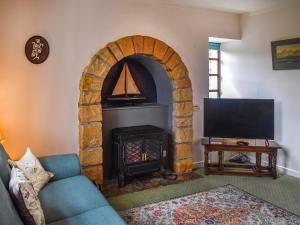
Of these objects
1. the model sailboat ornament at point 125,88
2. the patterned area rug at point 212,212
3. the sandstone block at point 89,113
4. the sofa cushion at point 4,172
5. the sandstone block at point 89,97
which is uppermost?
the model sailboat ornament at point 125,88

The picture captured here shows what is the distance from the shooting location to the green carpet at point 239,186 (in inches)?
125

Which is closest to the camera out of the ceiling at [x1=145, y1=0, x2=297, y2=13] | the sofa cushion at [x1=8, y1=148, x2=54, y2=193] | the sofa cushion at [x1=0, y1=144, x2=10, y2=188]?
the sofa cushion at [x1=0, y1=144, x2=10, y2=188]

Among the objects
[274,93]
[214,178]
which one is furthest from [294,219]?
[274,93]

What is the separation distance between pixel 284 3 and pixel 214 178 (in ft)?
8.66

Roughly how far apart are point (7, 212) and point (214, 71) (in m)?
4.33

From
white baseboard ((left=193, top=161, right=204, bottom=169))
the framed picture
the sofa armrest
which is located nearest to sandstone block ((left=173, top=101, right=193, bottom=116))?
white baseboard ((left=193, top=161, right=204, bottom=169))

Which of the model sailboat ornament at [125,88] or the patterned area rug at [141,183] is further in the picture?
the model sailboat ornament at [125,88]

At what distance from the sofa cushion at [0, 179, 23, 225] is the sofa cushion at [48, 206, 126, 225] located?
415 millimetres

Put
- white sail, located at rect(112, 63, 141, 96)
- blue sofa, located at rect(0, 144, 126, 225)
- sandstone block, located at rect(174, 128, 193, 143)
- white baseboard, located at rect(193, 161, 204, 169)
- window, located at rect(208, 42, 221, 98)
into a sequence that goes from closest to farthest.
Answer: blue sofa, located at rect(0, 144, 126, 225)
white sail, located at rect(112, 63, 141, 96)
sandstone block, located at rect(174, 128, 193, 143)
white baseboard, located at rect(193, 161, 204, 169)
window, located at rect(208, 42, 221, 98)

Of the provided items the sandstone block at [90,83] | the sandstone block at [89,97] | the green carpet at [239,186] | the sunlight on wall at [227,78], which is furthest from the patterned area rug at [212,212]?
the sunlight on wall at [227,78]

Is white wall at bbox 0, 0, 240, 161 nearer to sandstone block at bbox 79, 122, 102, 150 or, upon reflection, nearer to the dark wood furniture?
sandstone block at bbox 79, 122, 102, 150

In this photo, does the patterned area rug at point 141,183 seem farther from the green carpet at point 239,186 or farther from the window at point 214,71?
the window at point 214,71

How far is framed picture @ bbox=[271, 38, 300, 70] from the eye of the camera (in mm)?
3795

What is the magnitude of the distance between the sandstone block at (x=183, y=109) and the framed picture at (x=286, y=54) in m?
1.39
